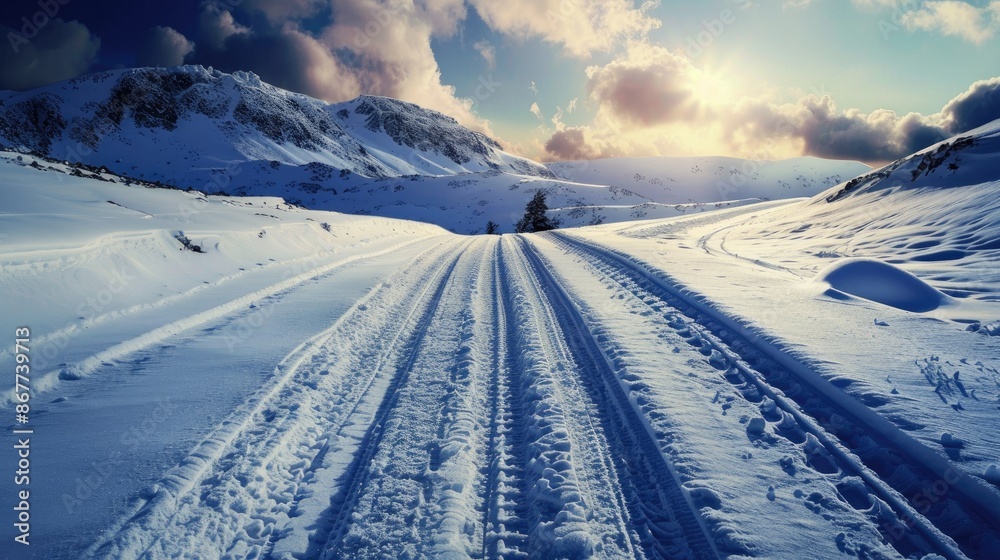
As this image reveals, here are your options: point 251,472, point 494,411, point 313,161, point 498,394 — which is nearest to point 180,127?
point 313,161

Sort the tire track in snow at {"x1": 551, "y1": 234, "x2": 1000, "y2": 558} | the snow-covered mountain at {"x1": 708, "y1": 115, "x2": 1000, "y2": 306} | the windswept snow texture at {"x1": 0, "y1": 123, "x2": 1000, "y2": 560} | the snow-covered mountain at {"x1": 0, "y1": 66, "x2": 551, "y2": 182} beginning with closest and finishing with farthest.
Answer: the tire track in snow at {"x1": 551, "y1": 234, "x2": 1000, "y2": 558}
the windswept snow texture at {"x1": 0, "y1": 123, "x2": 1000, "y2": 560}
the snow-covered mountain at {"x1": 708, "y1": 115, "x2": 1000, "y2": 306}
the snow-covered mountain at {"x1": 0, "y1": 66, "x2": 551, "y2": 182}

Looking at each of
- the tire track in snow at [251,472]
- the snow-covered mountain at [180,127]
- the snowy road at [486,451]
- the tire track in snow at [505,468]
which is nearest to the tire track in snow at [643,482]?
the snowy road at [486,451]

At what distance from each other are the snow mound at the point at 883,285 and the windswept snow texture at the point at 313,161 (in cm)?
3031

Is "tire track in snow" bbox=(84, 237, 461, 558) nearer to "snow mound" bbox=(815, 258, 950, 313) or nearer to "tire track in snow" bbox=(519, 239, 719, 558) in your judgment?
"tire track in snow" bbox=(519, 239, 719, 558)

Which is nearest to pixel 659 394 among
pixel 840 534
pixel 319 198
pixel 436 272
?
pixel 840 534

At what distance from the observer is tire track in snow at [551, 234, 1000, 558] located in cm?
240

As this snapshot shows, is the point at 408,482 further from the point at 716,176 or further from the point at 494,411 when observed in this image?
the point at 716,176

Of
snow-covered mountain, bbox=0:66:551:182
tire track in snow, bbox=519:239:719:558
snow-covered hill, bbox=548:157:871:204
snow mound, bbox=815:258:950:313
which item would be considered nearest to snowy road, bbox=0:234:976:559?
tire track in snow, bbox=519:239:719:558

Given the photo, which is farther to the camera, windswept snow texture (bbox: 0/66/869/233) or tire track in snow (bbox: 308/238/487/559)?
windswept snow texture (bbox: 0/66/869/233)

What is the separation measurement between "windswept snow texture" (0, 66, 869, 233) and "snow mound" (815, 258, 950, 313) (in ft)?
99.5

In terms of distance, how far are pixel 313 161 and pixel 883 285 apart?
430 feet

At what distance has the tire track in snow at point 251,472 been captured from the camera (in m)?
2.44

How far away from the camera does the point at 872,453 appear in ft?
9.96

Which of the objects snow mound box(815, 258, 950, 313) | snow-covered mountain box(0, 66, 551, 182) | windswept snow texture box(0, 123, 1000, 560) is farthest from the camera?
snow-covered mountain box(0, 66, 551, 182)
